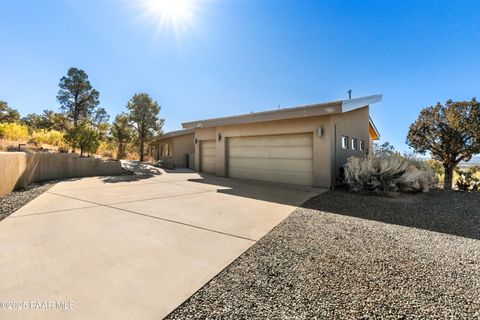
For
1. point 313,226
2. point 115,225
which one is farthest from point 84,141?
point 313,226

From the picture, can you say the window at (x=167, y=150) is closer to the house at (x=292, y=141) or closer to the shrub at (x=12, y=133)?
the house at (x=292, y=141)

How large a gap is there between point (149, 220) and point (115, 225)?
21.5 inches

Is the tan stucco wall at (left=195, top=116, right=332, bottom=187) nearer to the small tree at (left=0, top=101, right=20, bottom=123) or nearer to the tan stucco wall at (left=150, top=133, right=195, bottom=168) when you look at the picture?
the tan stucco wall at (left=150, top=133, right=195, bottom=168)

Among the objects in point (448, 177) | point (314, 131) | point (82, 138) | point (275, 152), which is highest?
point (314, 131)

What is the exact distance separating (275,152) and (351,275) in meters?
7.44

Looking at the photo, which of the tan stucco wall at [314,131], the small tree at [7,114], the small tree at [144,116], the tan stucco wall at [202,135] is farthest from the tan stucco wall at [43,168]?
the small tree at [7,114]

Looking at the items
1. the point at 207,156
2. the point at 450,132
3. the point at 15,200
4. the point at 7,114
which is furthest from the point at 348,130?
the point at 7,114

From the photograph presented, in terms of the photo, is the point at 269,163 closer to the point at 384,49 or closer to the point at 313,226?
the point at 313,226

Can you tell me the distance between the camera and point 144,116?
16.8m

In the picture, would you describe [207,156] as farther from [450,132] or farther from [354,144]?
[450,132]

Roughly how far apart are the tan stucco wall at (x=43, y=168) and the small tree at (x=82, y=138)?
4.31ft

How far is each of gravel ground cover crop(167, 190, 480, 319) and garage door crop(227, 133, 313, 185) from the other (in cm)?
473

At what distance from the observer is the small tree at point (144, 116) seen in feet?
53.9

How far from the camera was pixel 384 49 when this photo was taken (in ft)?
32.4
